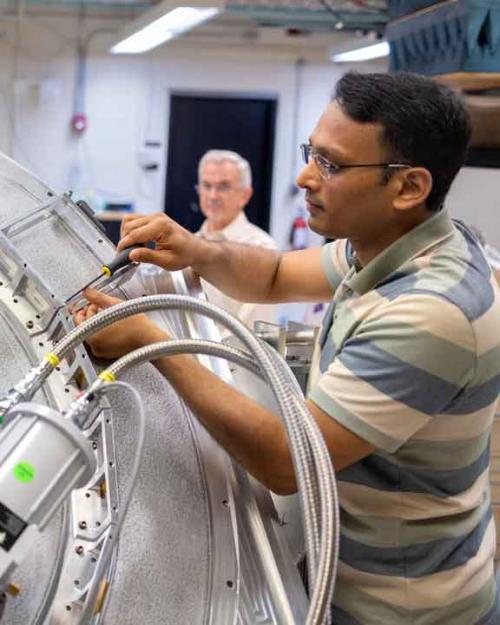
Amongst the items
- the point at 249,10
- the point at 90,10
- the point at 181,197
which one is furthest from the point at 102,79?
the point at 249,10

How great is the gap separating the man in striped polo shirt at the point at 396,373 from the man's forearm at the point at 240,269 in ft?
0.86

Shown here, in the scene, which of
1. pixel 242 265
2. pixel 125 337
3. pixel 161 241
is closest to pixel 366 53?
pixel 242 265

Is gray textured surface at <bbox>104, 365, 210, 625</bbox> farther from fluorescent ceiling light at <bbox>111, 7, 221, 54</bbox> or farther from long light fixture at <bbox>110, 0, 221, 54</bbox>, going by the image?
fluorescent ceiling light at <bbox>111, 7, 221, 54</bbox>

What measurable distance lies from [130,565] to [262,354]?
29 centimetres

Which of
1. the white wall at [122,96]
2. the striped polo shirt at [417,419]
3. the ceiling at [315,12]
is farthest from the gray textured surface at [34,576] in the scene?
the white wall at [122,96]

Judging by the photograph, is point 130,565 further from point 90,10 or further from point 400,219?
point 90,10

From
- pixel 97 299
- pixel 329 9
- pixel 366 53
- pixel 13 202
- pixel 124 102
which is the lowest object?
pixel 97 299

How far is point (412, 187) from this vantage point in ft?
3.42

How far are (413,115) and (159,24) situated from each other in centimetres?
349

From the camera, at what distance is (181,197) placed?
601 centimetres

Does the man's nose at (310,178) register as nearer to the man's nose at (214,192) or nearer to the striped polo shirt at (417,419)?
the striped polo shirt at (417,419)

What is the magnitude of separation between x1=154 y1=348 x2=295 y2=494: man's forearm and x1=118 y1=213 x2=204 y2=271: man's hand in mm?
240

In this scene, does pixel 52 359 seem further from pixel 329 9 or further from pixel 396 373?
pixel 329 9

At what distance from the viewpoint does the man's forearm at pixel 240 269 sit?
1.33 meters
